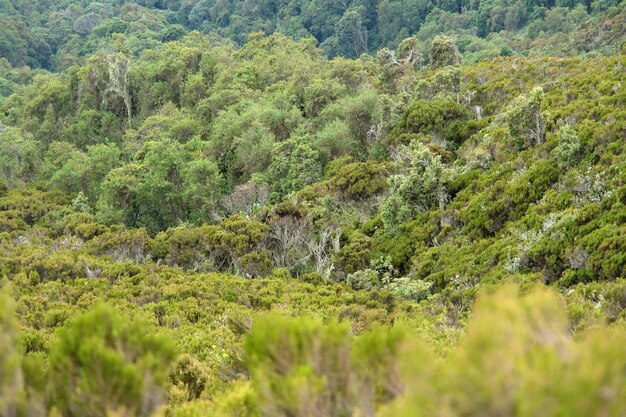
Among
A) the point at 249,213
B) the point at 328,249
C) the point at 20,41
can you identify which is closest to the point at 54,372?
the point at 328,249

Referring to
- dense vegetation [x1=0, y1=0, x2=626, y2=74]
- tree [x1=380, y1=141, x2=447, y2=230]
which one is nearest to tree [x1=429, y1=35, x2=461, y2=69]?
dense vegetation [x1=0, y1=0, x2=626, y2=74]

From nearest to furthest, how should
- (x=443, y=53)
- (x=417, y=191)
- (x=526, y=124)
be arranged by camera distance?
(x=526, y=124) → (x=417, y=191) → (x=443, y=53)

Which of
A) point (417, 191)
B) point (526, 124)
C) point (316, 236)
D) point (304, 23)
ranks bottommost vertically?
point (304, 23)

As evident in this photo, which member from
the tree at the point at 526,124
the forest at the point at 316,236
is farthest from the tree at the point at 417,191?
the tree at the point at 526,124

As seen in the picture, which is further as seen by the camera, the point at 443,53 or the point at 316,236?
the point at 443,53

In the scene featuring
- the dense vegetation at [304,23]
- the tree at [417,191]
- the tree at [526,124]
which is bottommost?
the dense vegetation at [304,23]

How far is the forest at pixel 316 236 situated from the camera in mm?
4922

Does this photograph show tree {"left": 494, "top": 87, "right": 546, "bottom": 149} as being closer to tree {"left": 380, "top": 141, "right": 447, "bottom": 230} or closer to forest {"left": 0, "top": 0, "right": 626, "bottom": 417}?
forest {"left": 0, "top": 0, "right": 626, "bottom": 417}

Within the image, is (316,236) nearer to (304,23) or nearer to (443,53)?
(443,53)

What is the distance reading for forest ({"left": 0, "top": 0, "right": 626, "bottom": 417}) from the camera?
4.92 m

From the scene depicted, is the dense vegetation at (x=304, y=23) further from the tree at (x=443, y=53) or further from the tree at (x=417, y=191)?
the tree at (x=417, y=191)

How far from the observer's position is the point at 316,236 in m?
23.8

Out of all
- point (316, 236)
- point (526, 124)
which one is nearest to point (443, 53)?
point (526, 124)

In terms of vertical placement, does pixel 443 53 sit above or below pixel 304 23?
above
